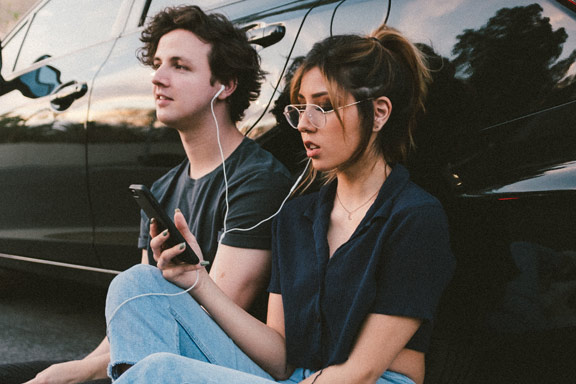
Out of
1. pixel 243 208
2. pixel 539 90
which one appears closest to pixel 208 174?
pixel 243 208

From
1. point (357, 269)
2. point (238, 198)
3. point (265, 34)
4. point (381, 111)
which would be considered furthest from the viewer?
point (265, 34)

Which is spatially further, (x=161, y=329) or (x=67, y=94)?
(x=67, y=94)

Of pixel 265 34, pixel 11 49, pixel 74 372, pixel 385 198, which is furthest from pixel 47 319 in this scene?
pixel 385 198

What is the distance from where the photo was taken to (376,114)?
1.90 m

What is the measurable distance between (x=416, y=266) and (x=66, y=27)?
2619 mm

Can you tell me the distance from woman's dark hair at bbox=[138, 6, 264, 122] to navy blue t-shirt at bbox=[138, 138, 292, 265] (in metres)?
0.17

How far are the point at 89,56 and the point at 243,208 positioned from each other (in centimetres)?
142

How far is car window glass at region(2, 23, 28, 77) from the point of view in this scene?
3.84m

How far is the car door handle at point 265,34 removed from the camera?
7.66 feet

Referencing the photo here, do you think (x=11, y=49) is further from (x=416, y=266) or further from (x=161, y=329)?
(x=416, y=266)

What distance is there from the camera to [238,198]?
2.24 meters

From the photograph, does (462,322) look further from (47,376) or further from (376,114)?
(47,376)

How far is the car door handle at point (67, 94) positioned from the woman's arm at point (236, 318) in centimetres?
139

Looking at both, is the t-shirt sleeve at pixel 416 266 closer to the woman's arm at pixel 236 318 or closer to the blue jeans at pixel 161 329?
the blue jeans at pixel 161 329
